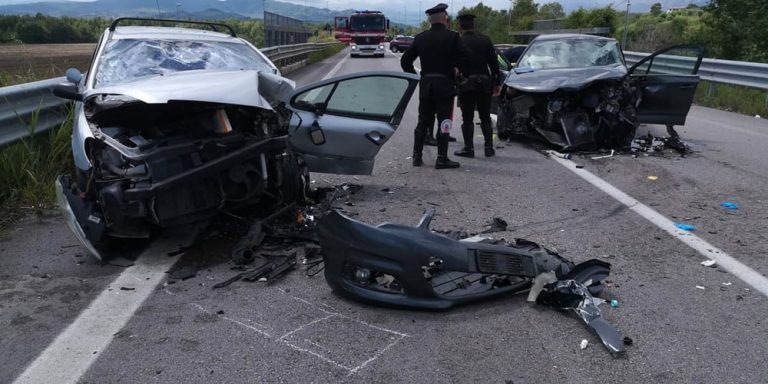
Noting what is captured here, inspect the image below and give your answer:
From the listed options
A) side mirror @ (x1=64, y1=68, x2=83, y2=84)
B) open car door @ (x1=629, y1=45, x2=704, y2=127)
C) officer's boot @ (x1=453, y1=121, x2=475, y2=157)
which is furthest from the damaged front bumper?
open car door @ (x1=629, y1=45, x2=704, y2=127)

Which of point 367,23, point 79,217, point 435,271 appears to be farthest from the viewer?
point 367,23

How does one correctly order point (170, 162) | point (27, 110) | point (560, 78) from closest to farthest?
point (170, 162), point (27, 110), point (560, 78)

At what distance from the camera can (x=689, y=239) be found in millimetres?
4887

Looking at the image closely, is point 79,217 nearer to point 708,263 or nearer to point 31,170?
point 31,170

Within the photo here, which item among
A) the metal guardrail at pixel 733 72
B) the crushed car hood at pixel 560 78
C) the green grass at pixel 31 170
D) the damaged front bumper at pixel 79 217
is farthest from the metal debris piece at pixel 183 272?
the metal guardrail at pixel 733 72

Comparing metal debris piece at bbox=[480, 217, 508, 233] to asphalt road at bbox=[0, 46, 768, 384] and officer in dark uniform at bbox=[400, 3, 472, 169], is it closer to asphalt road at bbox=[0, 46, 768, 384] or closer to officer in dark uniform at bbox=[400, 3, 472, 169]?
asphalt road at bbox=[0, 46, 768, 384]

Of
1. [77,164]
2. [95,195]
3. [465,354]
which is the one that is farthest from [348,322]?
[77,164]

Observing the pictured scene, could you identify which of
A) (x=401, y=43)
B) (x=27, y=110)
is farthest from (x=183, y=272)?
(x=401, y=43)

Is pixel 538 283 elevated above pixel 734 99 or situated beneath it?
situated beneath

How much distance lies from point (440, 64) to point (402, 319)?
455 cm

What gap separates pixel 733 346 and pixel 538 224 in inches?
87.4

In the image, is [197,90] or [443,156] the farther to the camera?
[443,156]

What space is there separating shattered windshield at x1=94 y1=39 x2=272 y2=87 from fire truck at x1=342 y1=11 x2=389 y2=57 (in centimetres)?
3223

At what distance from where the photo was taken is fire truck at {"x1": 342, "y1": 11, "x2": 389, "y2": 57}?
37.8m
